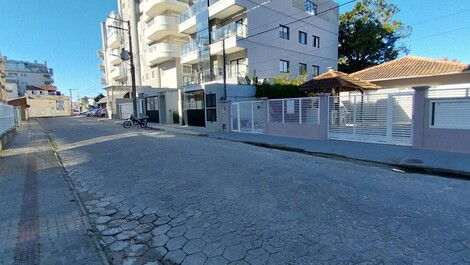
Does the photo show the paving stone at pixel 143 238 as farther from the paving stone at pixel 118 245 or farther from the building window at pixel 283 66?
the building window at pixel 283 66

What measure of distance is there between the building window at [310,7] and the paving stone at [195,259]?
29.3 metres

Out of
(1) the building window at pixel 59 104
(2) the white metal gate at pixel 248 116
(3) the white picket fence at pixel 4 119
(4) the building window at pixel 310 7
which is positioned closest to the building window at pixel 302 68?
(4) the building window at pixel 310 7

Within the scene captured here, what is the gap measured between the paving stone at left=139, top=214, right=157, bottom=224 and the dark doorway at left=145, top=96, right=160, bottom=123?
74.0ft

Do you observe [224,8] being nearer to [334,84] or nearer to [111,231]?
[334,84]

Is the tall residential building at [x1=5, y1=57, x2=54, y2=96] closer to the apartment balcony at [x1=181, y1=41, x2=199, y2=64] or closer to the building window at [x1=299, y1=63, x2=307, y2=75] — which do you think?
the apartment balcony at [x1=181, y1=41, x2=199, y2=64]

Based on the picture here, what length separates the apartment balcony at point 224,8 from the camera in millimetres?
21250

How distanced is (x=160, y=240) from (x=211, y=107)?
1511cm

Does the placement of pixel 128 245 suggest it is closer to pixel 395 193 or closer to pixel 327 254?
pixel 327 254

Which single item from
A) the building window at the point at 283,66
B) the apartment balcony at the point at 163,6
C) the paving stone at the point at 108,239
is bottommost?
the paving stone at the point at 108,239

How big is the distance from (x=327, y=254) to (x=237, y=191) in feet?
7.89

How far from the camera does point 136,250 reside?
3324 mm

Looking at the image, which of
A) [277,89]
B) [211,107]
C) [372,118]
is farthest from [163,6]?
[372,118]

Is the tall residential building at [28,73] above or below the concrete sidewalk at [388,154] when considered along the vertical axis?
above

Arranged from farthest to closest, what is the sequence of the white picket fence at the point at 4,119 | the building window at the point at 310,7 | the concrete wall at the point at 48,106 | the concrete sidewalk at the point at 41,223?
the concrete wall at the point at 48,106
the building window at the point at 310,7
the white picket fence at the point at 4,119
the concrete sidewalk at the point at 41,223
